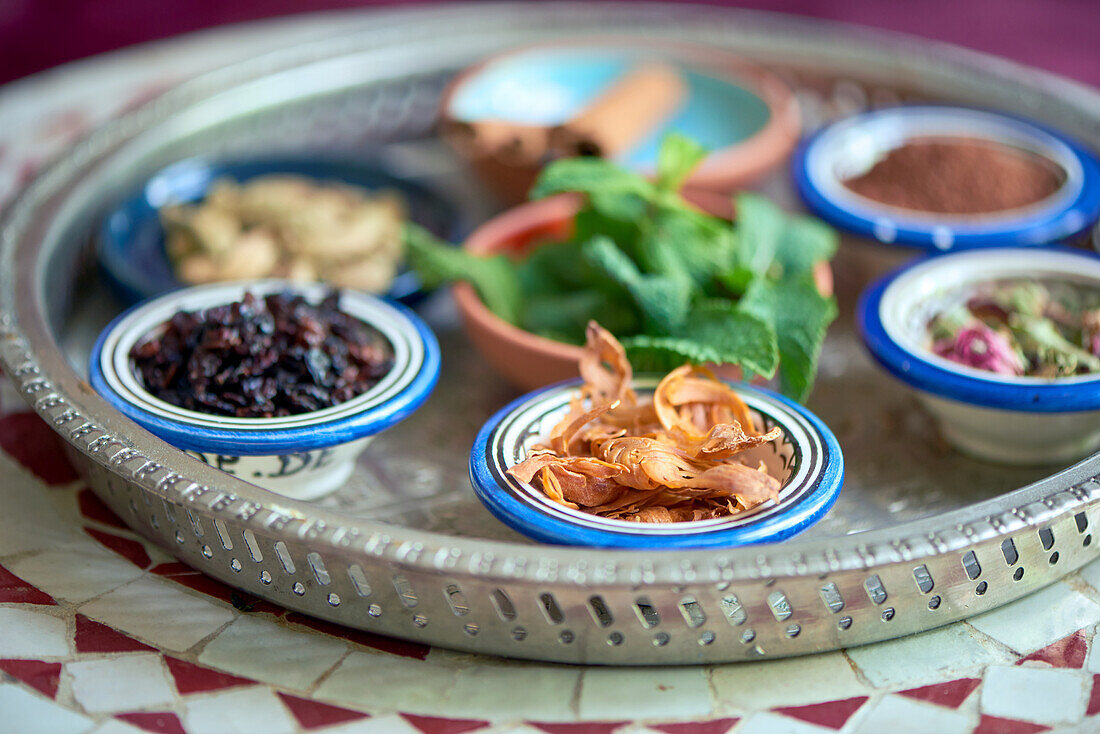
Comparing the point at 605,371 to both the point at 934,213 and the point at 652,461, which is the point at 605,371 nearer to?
the point at 652,461

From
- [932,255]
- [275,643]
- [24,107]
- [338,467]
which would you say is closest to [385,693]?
[275,643]

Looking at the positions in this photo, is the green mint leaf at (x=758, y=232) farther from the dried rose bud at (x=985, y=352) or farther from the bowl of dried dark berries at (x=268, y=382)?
the bowl of dried dark berries at (x=268, y=382)

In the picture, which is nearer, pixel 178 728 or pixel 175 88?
pixel 178 728

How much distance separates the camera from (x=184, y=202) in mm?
1496

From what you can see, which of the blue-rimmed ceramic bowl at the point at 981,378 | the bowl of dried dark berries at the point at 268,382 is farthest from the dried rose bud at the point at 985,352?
the bowl of dried dark berries at the point at 268,382

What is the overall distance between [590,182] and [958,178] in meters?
0.50

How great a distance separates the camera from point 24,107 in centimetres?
167

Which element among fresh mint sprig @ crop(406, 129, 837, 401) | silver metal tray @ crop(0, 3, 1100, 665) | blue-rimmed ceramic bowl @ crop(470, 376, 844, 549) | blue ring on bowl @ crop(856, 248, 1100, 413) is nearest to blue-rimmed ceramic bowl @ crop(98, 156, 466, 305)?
silver metal tray @ crop(0, 3, 1100, 665)

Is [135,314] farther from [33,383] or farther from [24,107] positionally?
[24,107]

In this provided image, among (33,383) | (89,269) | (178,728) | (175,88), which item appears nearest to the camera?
(178,728)

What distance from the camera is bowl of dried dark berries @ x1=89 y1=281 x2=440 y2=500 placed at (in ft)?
3.18

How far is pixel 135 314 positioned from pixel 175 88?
0.61 metres

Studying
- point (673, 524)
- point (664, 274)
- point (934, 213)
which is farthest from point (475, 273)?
point (934, 213)

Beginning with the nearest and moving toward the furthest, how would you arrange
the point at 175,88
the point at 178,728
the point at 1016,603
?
the point at 178,728 < the point at 1016,603 < the point at 175,88
